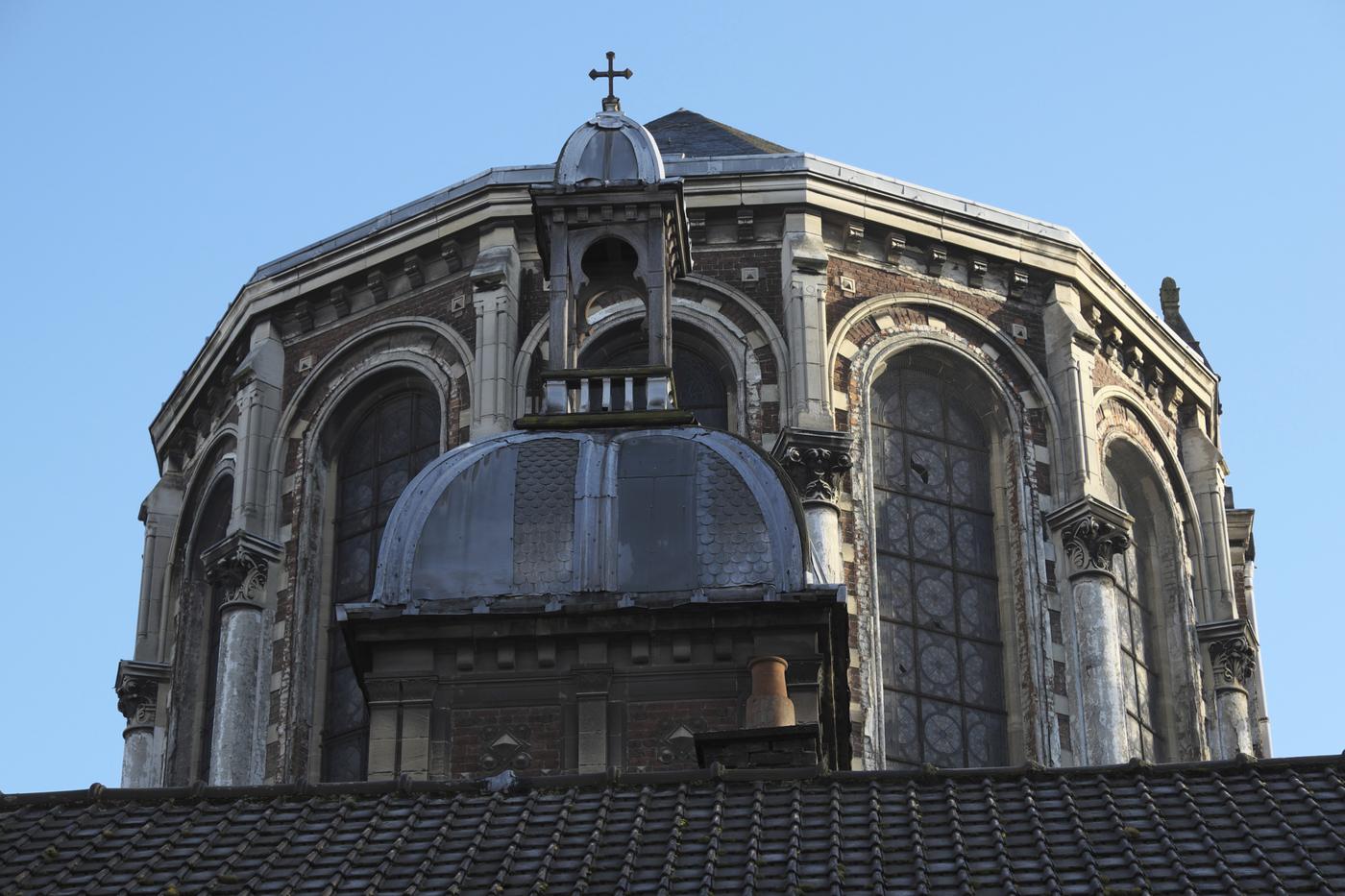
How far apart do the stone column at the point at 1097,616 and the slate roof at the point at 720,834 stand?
14700mm

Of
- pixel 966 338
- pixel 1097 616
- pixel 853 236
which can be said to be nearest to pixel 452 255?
pixel 853 236

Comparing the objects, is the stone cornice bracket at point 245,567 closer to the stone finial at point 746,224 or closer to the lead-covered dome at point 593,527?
the stone finial at point 746,224

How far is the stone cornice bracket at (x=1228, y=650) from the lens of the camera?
145 ft

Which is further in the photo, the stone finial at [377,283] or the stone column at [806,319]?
the stone finial at [377,283]

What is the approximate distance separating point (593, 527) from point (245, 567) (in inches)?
457

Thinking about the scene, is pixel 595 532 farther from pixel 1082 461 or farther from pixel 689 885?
pixel 1082 461

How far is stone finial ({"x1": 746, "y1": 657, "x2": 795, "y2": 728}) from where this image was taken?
29.9 m

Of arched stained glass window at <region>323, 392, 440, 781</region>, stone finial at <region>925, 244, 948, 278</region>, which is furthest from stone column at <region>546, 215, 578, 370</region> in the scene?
stone finial at <region>925, 244, 948, 278</region>

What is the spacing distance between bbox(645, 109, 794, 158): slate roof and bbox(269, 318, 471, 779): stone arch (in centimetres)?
441

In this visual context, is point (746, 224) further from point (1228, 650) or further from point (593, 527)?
point (593, 527)

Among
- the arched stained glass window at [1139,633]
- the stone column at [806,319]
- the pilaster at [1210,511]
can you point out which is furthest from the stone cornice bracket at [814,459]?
the pilaster at [1210,511]

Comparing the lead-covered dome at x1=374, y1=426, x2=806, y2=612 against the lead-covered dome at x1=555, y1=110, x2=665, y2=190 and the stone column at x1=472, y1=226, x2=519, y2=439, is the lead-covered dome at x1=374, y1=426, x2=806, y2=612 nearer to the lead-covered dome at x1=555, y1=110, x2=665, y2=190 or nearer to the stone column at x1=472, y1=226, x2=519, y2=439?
the lead-covered dome at x1=555, y1=110, x2=665, y2=190

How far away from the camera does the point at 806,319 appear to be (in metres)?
42.0

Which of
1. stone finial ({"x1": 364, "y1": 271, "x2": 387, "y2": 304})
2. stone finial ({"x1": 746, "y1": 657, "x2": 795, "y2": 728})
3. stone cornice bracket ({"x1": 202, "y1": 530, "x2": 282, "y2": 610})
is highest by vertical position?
stone finial ({"x1": 364, "y1": 271, "x2": 387, "y2": 304})
